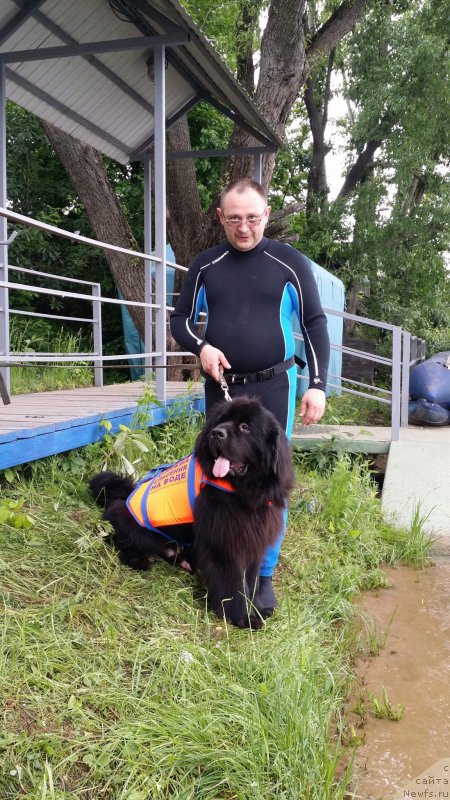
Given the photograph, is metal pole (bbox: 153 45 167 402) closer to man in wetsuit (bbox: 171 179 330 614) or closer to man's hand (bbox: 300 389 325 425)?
man in wetsuit (bbox: 171 179 330 614)

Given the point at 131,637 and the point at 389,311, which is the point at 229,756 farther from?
the point at 389,311

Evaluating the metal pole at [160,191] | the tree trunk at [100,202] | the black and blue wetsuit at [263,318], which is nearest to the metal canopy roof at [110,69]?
the metal pole at [160,191]

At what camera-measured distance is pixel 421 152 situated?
11.4 metres

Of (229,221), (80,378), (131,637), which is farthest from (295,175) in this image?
(131,637)

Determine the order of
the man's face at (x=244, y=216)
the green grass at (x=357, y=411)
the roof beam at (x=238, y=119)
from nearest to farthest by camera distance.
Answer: the man's face at (x=244, y=216) → the roof beam at (x=238, y=119) → the green grass at (x=357, y=411)

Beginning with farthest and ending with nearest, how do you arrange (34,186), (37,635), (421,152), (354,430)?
(421,152), (34,186), (354,430), (37,635)

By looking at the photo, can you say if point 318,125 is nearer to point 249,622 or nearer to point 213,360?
point 213,360

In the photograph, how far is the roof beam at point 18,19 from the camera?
Answer: 424 cm

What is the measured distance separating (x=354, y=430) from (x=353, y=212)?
8248 millimetres

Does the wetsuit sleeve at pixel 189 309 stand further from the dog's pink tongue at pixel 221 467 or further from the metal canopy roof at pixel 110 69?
the metal canopy roof at pixel 110 69

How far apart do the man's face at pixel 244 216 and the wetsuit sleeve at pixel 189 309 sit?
24 cm

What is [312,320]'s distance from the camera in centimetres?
289

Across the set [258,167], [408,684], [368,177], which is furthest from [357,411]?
[368,177]

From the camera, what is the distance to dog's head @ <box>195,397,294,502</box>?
7.86 ft
